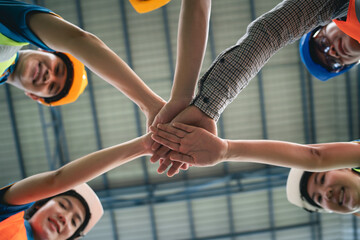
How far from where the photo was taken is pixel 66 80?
11.9 ft

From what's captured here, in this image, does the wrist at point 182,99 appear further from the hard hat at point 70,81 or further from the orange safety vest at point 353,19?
the hard hat at point 70,81

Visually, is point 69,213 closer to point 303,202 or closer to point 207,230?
point 303,202

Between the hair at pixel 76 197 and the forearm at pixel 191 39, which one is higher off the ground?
the forearm at pixel 191 39

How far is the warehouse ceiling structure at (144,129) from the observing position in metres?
6.58

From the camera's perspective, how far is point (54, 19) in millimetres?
2059

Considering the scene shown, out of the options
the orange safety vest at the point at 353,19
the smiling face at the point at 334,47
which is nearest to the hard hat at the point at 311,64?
the smiling face at the point at 334,47

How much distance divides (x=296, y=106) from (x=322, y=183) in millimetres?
4242

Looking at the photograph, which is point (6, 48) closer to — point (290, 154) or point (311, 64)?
point (290, 154)

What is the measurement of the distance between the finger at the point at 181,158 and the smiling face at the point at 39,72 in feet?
6.77

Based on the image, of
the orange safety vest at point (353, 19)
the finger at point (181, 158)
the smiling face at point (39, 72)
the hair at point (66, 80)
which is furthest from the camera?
the hair at point (66, 80)

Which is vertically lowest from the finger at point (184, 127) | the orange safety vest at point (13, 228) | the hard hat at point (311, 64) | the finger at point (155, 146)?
the orange safety vest at point (13, 228)

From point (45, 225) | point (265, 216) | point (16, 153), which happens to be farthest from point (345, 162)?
point (16, 153)

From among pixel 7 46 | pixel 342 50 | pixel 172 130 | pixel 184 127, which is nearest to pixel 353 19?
pixel 342 50

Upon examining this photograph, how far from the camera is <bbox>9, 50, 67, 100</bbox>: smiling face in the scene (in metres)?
3.35
